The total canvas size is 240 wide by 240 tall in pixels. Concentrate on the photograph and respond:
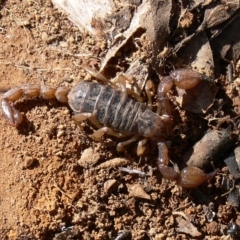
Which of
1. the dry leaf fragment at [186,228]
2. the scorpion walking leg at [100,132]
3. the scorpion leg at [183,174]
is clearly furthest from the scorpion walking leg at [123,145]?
the dry leaf fragment at [186,228]

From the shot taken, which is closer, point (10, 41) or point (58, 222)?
point (58, 222)

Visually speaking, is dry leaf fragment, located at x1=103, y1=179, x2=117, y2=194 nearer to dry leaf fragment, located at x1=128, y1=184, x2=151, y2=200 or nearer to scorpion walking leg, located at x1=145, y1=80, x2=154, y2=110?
dry leaf fragment, located at x1=128, y1=184, x2=151, y2=200

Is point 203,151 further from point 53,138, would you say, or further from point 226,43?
point 53,138

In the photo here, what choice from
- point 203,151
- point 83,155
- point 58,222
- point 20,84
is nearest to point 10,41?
point 20,84

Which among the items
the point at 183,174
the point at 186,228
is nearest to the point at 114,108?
the point at 183,174

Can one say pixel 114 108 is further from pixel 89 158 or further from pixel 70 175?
pixel 70 175
